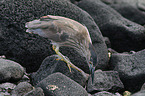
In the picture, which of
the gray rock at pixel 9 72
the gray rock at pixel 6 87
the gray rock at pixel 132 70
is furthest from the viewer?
the gray rock at pixel 132 70

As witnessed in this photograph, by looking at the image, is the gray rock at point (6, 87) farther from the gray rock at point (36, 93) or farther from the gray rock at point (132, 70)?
the gray rock at point (132, 70)

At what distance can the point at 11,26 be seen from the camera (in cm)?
187

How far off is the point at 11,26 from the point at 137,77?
1.64 metres

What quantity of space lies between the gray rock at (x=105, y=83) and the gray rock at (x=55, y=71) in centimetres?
11

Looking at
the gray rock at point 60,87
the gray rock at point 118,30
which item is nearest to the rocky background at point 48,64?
the gray rock at point 60,87

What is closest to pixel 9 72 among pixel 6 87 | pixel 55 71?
pixel 6 87

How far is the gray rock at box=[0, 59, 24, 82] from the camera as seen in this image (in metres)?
1.42

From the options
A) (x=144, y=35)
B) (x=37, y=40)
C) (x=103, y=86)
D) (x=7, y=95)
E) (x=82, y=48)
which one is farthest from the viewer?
(x=144, y=35)

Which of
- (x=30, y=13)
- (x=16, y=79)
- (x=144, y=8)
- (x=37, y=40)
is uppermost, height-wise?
(x=30, y=13)

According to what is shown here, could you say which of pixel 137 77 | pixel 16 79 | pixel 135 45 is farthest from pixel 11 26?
pixel 135 45

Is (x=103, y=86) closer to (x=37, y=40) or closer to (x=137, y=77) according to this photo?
(x=137, y=77)

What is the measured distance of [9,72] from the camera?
1.46m

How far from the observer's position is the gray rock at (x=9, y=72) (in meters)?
1.42

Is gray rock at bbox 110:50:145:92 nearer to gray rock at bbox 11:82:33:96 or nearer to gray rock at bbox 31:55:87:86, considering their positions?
gray rock at bbox 31:55:87:86
